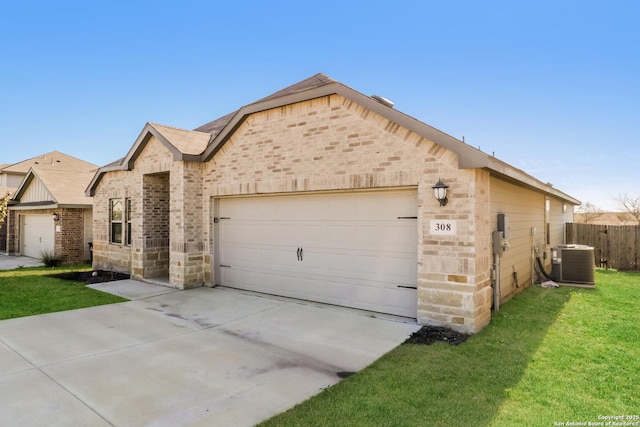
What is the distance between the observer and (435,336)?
5777 millimetres

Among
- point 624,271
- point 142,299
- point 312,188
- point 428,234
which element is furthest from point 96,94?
point 624,271

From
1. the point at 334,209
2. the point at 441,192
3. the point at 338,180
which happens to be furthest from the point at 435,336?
the point at 338,180

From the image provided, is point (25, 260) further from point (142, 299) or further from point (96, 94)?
point (142, 299)

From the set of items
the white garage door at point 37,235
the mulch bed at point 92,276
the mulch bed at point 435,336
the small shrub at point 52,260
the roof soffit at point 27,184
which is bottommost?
the mulch bed at point 92,276

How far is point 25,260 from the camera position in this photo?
17.4 metres

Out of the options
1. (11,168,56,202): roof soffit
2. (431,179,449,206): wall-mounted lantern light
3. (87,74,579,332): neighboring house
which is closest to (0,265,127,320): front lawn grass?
(87,74,579,332): neighboring house

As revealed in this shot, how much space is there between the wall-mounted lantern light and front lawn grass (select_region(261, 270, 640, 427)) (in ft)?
7.42

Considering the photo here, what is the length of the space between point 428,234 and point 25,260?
19770 mm

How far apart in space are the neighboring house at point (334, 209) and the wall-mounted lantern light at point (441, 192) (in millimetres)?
131

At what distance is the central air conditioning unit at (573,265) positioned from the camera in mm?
10305

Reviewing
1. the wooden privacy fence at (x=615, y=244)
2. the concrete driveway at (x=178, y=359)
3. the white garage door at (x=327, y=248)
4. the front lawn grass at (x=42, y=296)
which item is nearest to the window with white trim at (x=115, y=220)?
the front lawn grass at (x=42, y=296)

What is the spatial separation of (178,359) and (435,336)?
389 centimetres

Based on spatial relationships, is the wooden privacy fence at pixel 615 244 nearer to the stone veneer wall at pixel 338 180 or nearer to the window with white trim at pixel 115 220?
the stone veneer wall at pixel 338 180

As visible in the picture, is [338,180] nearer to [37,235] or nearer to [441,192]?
[441,192]
